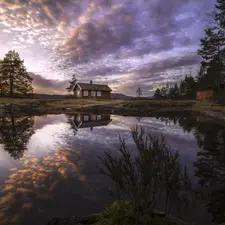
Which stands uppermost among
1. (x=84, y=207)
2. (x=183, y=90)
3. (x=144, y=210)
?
(x=183, y=90)

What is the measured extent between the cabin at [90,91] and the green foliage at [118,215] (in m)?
50.2

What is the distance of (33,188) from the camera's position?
4.59 metres

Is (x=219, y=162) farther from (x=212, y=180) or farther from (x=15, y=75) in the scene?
(x=15, y=75)

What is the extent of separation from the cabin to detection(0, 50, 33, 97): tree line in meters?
15.4

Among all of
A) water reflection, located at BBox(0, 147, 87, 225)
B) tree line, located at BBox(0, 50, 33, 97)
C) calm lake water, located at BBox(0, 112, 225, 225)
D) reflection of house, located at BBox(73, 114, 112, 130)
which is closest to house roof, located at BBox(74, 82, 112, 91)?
tree line, located at BBox(0, 50, 33, 97)

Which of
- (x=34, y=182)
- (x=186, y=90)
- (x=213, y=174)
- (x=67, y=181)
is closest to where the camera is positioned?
(x=34, y=182)

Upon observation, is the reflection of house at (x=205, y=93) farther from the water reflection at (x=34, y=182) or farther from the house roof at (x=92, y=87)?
the water reflection at (x=34, y=182)

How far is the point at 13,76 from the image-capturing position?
1790 inches

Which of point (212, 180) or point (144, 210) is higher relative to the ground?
point (144, 210)

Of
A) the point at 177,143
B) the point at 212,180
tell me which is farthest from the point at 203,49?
the point at 212,180

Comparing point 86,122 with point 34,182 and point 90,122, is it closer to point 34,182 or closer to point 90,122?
point 90,122

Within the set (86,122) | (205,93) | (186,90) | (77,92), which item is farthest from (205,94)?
Answer: (77,92)

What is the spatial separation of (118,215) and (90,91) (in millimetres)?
52512

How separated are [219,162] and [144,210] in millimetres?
5953
